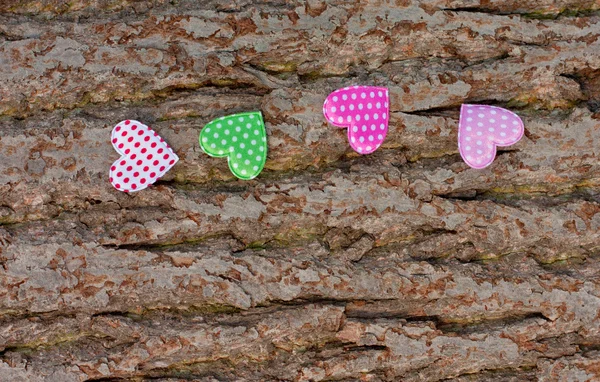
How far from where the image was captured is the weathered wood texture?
188cm

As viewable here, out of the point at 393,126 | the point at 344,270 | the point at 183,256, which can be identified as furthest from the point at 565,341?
the point at 183,256

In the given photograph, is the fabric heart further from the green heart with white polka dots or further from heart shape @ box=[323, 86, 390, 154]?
the green heart with white polka dots

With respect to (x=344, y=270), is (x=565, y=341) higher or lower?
lower

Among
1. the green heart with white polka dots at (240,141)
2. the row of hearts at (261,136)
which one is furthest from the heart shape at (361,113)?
the green heart with white polka dots at (240,141)

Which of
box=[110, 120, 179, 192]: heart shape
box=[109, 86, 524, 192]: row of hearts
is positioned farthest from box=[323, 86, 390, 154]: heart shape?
box=[110, 120, 179, 192]: heart shape

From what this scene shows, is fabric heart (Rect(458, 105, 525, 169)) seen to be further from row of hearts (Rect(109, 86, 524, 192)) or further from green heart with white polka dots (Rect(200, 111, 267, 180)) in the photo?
green heart with white polka dots (Rect(200, 111, 267, 180))

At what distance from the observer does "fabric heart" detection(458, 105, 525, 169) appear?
1.94 m

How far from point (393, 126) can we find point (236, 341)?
2.98 ft

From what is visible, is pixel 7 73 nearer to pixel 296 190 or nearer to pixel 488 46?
pixel 296 190

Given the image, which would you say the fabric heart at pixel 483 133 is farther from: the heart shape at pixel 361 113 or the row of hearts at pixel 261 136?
the heart shape at pixel 361 113

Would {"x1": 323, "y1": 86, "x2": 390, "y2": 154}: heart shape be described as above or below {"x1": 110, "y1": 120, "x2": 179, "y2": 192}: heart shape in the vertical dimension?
above

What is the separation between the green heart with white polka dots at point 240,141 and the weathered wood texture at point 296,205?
0.05 m

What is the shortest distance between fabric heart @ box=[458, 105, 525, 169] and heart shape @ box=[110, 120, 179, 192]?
102 cm

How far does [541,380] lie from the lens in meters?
1.97
